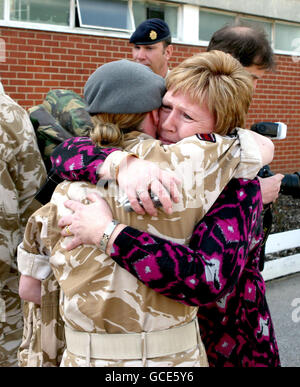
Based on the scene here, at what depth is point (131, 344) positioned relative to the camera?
1295 millimetres

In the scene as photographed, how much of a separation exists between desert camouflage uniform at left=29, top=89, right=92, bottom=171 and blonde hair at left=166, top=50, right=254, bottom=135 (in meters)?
0.85

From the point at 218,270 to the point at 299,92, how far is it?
9082mm

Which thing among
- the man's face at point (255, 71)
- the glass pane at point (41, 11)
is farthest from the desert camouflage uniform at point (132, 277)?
the glass pane at point (41, 11)

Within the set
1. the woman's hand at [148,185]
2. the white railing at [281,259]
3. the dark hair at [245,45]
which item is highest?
the dark hair at [245,45]

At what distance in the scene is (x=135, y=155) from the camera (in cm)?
128

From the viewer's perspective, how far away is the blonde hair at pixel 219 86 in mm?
1344

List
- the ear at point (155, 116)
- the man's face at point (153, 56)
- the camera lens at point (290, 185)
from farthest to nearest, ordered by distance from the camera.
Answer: the man's face at point (153, 56) → the camera lens at point (290, 185) → the ear at point (155, 116)

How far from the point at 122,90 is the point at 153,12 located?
20.6 feet

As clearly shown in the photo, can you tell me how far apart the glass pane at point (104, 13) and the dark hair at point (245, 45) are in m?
4.66

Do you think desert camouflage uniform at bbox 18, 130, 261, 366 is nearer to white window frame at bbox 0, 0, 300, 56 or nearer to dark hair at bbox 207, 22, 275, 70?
dark hair at bbox 207, 22, 275, 70

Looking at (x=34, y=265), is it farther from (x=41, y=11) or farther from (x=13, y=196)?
(x=41, y=11)

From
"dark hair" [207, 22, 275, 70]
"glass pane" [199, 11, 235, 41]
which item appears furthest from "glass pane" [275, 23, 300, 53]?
"dark hair" [207, 22, 275, 70]

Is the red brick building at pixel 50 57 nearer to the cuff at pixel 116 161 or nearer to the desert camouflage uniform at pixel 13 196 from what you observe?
the desert camouflage uniform at pixel 13 196
